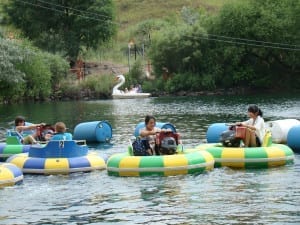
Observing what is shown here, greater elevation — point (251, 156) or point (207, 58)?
point (207, 58)

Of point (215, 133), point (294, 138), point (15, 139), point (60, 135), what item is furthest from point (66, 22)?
point (60, 135)

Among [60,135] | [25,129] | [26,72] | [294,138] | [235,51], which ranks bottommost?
[294,138]

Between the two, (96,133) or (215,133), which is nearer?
(215,133)

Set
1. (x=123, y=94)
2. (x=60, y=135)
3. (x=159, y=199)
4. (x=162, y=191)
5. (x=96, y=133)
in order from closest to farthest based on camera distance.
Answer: (x=159, y=199)
(x=162, y=191)
(x=60, y=135)
(x=96, y=133)
(x=123, y=94)

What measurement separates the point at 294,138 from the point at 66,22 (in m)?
62.8

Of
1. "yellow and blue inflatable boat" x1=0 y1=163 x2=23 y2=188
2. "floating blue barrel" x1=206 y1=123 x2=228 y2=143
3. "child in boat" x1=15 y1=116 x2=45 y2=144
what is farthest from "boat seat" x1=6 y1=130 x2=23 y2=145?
"floating blue barrel" x1=206 y1=123 x2=228 y2=143

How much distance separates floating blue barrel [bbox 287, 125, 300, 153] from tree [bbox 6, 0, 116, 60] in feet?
193

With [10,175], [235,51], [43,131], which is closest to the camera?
[10,175]

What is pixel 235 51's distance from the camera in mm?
73250

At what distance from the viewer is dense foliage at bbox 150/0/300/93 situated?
240 ft

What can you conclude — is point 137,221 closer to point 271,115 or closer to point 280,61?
point 271,115

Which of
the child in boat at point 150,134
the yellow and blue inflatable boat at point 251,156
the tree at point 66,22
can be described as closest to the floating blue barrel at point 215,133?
the yellow and blue inflatable boat at point 251,156

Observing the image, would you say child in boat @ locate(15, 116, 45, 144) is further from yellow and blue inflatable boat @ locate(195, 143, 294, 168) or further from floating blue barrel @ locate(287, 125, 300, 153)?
floating blue barrel @ locate(287, 125, 300, 153)

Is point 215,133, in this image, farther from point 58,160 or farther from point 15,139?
point 58,160
